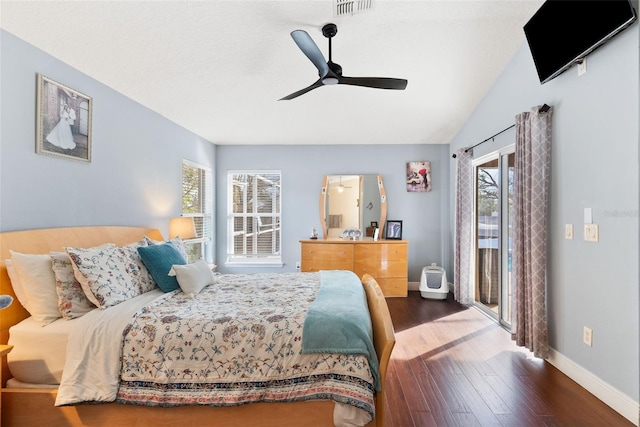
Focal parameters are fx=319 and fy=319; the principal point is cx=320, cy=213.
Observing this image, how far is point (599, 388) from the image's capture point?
219 cm

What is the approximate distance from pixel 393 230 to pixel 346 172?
124 cm

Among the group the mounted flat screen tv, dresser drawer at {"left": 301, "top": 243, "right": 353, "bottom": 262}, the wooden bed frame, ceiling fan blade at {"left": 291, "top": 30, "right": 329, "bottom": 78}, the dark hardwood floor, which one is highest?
the mounted flat screen tv

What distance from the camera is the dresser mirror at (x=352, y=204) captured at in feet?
17.3

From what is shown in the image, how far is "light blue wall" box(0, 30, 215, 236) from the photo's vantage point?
84.3 inches

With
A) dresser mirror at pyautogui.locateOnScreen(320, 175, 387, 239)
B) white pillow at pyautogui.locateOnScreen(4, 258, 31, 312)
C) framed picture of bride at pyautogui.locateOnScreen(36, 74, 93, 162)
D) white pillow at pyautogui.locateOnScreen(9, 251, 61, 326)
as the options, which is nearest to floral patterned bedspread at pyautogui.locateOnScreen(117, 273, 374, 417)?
white pillow at pyautogui.locateOnScreen(9, 251, 61, 326)

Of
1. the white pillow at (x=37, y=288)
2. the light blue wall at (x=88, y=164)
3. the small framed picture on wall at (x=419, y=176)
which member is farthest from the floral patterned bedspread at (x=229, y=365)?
the small framed picture on wall at (x=419, y=176)

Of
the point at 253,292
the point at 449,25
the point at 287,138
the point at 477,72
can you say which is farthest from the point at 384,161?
the point at 253,292

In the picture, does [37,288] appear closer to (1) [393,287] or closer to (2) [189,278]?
(2) [189,278]

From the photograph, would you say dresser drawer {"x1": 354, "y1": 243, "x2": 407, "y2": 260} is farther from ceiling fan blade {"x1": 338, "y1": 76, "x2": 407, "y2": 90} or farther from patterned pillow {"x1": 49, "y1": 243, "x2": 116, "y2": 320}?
patterned pillow {"x1": 49, "y1": 243, "x2": 116, "y2": 320}

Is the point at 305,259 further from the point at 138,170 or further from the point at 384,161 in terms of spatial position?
the point at 138,170

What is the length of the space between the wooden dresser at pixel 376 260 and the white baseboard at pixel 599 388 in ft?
7.46

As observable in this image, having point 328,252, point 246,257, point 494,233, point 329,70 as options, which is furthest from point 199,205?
point 494,233

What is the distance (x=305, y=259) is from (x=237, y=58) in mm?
2921

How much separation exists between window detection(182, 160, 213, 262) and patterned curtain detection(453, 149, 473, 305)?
3.64 meters
